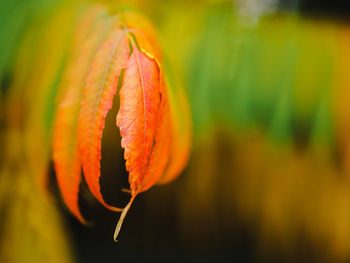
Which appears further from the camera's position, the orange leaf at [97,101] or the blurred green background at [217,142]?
the blurred green background at [217,142]

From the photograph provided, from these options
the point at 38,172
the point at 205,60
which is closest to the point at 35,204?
the point at 38,172

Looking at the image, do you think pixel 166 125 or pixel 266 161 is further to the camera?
pixel 266 161

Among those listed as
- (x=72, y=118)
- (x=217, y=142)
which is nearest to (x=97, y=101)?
(x=72, y=118)

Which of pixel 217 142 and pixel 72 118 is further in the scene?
pixel 217 142

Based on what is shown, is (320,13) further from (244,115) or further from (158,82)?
(158,82)

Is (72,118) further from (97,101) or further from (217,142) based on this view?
(217,142)

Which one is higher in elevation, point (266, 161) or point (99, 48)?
point (99, 48)

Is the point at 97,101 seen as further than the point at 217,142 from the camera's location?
No

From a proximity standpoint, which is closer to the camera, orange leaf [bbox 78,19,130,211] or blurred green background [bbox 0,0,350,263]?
orange leaf [bbox 78,19,130,211]
